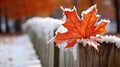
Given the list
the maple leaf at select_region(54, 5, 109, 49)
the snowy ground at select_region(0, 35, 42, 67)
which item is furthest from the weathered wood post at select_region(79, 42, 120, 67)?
the snowy ground at select_region(0, 35, 42, 67)

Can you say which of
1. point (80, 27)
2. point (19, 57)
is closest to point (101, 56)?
point (80, 27)

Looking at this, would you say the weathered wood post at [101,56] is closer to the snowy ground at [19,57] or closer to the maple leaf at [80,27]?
the maple leaf at [80,27]

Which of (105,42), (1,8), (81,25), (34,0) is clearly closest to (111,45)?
(105,42)

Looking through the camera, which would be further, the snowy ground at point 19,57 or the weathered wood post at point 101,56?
the snowy ground at point 19,57

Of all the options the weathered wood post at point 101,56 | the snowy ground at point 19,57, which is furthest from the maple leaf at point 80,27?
the snowy ground at point 19,57

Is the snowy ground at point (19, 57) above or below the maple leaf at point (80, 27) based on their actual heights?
below

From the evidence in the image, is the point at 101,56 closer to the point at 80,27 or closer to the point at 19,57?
the point at 80,27

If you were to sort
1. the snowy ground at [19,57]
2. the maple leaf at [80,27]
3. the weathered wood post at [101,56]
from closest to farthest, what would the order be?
the weathered wood post at [101,56]
the maple leaf at [80,27]
the snowy ground at [19,57]

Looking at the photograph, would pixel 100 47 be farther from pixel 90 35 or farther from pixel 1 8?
pixel 1 8
